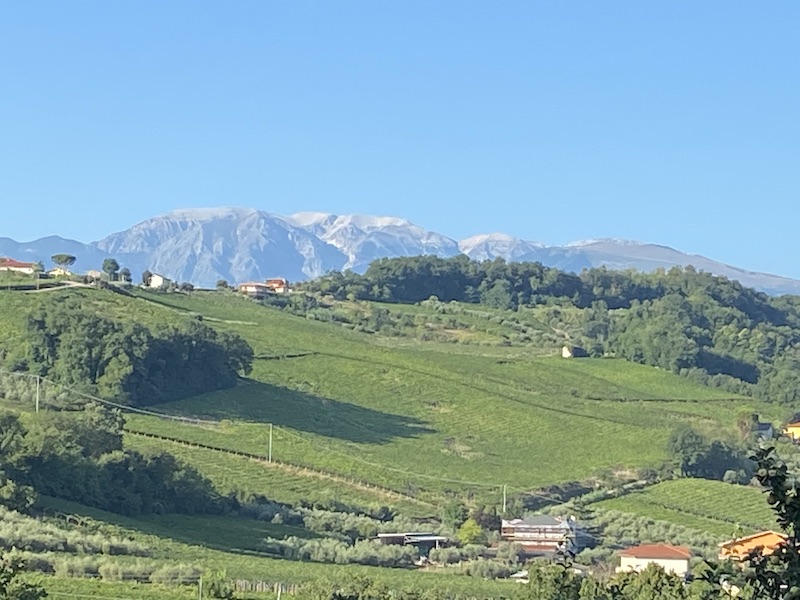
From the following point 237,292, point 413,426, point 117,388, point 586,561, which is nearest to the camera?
point 586,561

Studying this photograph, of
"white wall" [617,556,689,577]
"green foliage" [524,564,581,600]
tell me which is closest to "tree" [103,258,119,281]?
"white wall" [617,556,689,577]

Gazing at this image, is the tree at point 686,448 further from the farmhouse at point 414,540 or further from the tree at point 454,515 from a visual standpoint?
the farmhouse at point 414,540

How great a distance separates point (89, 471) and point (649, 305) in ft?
290

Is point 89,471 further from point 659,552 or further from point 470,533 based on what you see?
point 659,552

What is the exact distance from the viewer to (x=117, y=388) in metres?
67.1

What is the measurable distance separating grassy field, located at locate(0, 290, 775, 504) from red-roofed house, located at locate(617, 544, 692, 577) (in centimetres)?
1303

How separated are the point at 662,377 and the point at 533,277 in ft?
124

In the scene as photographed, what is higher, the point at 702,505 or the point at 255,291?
the point at 255,291

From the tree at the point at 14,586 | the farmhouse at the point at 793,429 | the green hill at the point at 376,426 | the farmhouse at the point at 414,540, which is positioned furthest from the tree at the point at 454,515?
the farmhouse at the point at 793,429

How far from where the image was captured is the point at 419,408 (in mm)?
78812

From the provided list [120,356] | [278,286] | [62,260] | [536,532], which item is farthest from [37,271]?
[536,532]

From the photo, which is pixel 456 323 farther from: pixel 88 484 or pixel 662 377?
pixel 88 484

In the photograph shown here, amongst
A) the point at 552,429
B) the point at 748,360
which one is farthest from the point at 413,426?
the point at 748,360

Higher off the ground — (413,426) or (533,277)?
(533,277)
